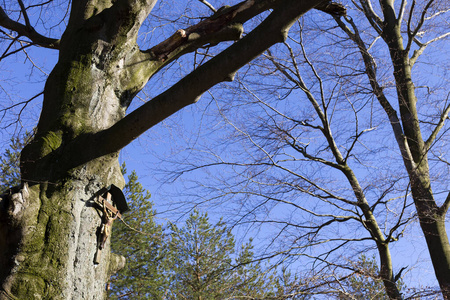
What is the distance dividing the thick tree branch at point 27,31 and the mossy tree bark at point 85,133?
2.69ft

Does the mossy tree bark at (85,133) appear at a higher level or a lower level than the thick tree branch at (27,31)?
lower

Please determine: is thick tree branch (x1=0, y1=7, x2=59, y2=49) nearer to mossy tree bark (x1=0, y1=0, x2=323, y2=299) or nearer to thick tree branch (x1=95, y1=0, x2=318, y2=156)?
mossy tree bark (x1=0, y1=0, x2=323, y2=299)

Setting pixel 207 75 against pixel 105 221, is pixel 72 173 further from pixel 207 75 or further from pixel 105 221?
pixel 207 75

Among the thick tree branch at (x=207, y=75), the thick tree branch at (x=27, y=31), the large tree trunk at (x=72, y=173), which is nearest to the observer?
the large tree trunk at (x=72, y=173)

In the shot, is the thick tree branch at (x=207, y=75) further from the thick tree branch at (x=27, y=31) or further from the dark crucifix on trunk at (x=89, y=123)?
the thick tree branch at (x=27, y=31)

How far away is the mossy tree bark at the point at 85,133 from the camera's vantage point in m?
2.82

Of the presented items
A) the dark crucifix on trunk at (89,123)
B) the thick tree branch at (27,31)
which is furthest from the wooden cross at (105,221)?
the thick tree branch at (27,31)

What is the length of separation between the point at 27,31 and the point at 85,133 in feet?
6.63

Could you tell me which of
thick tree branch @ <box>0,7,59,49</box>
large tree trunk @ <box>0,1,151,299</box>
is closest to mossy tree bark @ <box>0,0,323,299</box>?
large tree trunk @ <box>0,1,151,299</box>

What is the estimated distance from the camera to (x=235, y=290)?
5.03 metres

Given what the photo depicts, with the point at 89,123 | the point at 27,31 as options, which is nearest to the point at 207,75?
the point at 89,123

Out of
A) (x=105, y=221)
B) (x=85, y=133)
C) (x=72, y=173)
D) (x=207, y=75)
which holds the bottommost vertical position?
(x=105, y=221)

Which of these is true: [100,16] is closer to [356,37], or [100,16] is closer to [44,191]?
[44,191]

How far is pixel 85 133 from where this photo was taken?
327cm
